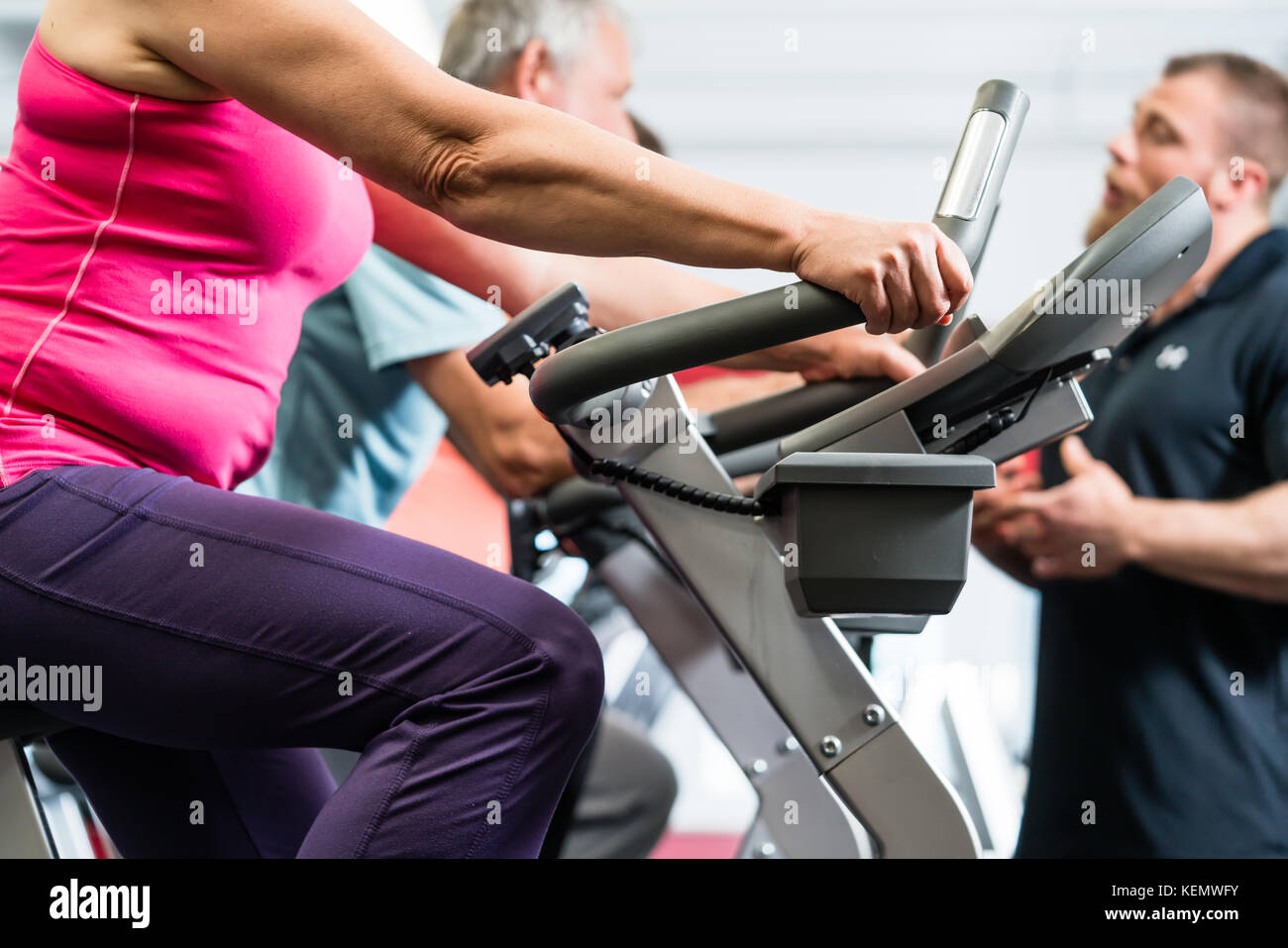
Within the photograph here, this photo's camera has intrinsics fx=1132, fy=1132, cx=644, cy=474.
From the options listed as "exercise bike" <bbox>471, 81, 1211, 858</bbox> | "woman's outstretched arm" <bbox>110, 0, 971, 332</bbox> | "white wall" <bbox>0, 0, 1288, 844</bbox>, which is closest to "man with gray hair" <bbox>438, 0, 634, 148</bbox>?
"exercise bike" <bbox>471, 81, 1211, 858</bbox>

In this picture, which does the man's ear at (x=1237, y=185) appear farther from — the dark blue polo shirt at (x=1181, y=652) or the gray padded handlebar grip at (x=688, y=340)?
the gray padded handlebar grip at (x=688, y=340)

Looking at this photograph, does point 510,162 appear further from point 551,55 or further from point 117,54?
point 551,55

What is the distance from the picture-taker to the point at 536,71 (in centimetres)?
174

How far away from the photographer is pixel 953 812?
3.15 feet

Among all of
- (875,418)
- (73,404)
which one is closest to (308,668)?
(73,404)

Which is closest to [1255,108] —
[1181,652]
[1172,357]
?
[1172,357]

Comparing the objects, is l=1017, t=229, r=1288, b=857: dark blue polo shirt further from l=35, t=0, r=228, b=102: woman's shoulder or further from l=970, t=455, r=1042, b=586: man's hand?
l=35, t=0, r=228, b=102: woman's shoulder

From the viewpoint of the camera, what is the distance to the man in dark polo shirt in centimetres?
163

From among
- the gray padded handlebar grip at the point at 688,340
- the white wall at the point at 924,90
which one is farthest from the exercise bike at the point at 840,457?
the white wall at the point at 924,90

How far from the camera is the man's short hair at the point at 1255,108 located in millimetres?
1979

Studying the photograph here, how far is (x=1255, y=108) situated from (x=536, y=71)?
128 centimetres

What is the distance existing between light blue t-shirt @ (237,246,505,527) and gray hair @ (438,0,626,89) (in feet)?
1.31
